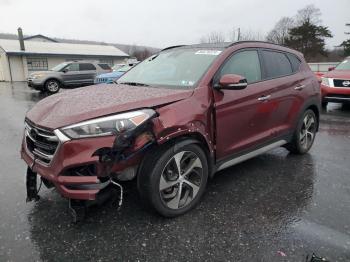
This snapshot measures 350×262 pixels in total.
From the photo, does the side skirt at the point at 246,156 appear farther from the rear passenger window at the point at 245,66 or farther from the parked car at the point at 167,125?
the rear passenger window at the point at 245,66

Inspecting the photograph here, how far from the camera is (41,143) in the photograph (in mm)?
2783

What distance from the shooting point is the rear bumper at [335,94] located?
8.96m

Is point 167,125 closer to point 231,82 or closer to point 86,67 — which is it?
point 231,82

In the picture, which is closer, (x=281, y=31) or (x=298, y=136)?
(x=298, y=136)

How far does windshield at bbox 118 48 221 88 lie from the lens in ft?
11.4

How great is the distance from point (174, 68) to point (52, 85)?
15.1 m

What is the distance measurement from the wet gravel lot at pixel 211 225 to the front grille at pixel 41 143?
0.71m

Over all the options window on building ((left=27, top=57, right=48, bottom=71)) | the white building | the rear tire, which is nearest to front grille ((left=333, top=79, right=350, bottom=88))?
the rear tire

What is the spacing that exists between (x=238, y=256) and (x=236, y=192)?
3.97 ft

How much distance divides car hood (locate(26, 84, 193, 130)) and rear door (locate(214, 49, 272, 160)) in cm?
52

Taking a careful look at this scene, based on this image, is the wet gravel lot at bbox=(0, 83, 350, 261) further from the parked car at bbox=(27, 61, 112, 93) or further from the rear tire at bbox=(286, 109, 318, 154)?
the parked car at bbox=(27, 61, 112, 93)

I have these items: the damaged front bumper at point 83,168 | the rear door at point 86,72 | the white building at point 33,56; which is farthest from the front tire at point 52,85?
the white building at point 33,56

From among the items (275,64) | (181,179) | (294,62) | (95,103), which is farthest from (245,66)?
(95,103)

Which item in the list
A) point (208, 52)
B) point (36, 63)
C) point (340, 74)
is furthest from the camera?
point (36, 63)
